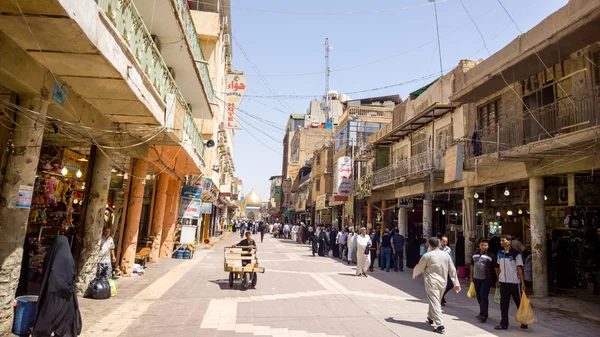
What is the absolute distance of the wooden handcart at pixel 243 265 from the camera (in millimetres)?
10630

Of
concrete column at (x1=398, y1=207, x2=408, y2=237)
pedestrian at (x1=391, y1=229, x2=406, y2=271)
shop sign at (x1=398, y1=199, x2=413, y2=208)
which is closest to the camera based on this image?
pedestrian at (x1=391, y1=229, x2=406, y2=271)

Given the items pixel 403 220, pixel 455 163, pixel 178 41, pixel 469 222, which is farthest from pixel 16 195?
pixel 403 220

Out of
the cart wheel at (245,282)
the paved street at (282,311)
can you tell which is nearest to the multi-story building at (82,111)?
the paved street at (282,311)

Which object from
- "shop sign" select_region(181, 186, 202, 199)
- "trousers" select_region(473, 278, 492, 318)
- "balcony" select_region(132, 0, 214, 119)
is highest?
"balcony" select_region(132, 0, 214, 119)

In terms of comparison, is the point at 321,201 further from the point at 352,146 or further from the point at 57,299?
the point at 57,299

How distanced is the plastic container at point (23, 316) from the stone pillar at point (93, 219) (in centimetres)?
307

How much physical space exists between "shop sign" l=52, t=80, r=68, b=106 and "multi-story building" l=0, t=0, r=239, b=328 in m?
0.02

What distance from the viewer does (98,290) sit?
855cm

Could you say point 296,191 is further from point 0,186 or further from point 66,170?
point 0,186

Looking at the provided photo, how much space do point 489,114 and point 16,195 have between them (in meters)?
14.6

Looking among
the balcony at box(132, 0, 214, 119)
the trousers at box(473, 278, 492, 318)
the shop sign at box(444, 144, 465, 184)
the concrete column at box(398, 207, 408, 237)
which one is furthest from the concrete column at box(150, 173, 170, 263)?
the concrete column at box(398, 207, 408, 237)

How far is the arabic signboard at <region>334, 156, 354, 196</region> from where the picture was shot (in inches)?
1192

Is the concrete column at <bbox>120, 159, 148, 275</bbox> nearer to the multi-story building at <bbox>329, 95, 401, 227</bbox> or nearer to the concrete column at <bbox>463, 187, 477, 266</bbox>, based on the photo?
the concrete column at <bbox>463, 187, 477, 266</bbox>

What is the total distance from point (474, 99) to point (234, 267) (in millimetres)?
10722
